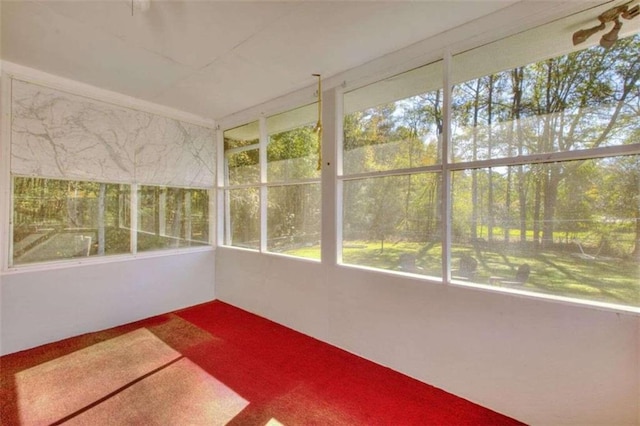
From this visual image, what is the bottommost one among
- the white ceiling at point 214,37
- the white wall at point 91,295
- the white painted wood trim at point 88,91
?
the white wall at point 91,295

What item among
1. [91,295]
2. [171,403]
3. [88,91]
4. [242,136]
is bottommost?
[171,403]

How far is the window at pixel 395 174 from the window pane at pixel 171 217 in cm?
259

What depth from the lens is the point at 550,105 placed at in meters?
1.95

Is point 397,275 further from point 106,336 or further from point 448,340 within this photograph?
point 106,336

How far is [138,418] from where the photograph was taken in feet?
6.44

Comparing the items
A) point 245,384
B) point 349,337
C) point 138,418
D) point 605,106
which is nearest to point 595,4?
point 605,106

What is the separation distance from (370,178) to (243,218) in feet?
7.43

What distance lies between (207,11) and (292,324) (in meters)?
3.21

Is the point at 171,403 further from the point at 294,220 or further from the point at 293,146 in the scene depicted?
the point at 293,146

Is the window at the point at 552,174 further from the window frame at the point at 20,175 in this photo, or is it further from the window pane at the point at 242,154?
the window frame at the point at 20,175

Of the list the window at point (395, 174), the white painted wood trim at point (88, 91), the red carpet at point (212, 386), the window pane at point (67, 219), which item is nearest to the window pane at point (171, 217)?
the window pane at point (67, 219)

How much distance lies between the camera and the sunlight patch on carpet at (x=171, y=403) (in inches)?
76.8

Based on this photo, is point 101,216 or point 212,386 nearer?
point 212,386

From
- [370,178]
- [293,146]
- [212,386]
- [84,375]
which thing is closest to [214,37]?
[293,146]
